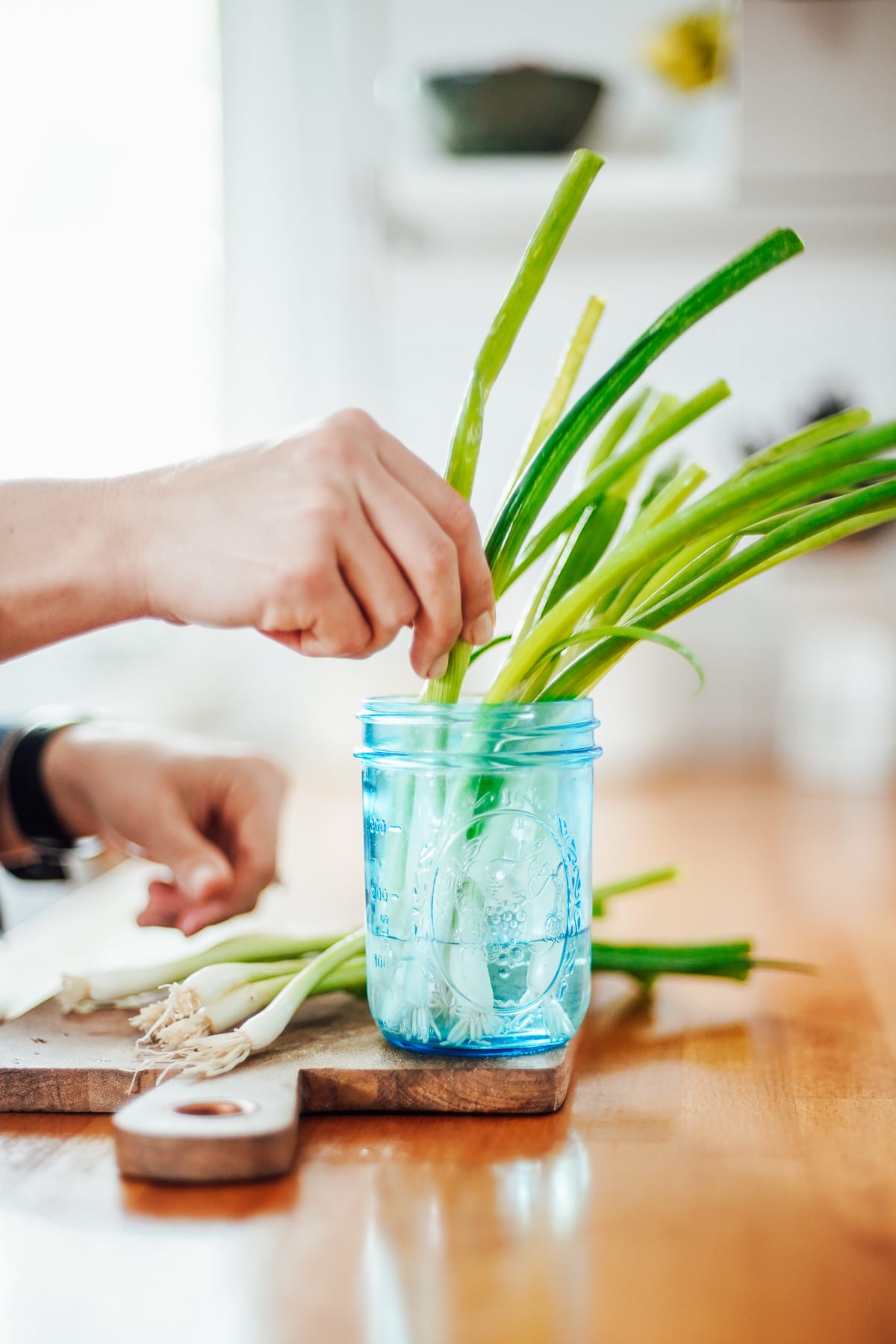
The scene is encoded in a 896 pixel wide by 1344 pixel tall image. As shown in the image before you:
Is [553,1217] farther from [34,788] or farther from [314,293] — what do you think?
[314,293]

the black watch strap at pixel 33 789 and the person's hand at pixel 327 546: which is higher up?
the person's hand at pixel 327 546

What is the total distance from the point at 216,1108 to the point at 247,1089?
0.02 m

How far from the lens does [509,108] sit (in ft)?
6.21

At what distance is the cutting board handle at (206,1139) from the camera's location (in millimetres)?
530

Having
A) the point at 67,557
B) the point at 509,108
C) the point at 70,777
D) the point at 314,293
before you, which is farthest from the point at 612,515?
the point at 314,293

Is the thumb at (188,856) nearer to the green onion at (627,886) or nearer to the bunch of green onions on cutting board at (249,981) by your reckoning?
the bunch of green onions on cutting board at (249,981)

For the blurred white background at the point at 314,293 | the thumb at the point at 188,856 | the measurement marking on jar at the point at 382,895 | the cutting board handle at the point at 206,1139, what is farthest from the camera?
the blurred white background at the point at 314,293

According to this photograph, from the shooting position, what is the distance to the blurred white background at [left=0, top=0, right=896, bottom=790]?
2152 millimetres

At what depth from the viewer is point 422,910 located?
62 cm

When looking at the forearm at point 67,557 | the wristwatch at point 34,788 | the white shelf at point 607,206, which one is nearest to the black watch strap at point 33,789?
the wristwatch at point 34,788

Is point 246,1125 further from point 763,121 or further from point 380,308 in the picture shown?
point 380,308

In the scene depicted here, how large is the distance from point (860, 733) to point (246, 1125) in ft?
5.40

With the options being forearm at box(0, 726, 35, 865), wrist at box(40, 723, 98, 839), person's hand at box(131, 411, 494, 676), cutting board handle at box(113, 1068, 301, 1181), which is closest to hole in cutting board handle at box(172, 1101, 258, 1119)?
cutting board handle at box(113, 1068, 301, 1181)

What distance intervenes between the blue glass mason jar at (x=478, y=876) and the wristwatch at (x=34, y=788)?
0.55m
